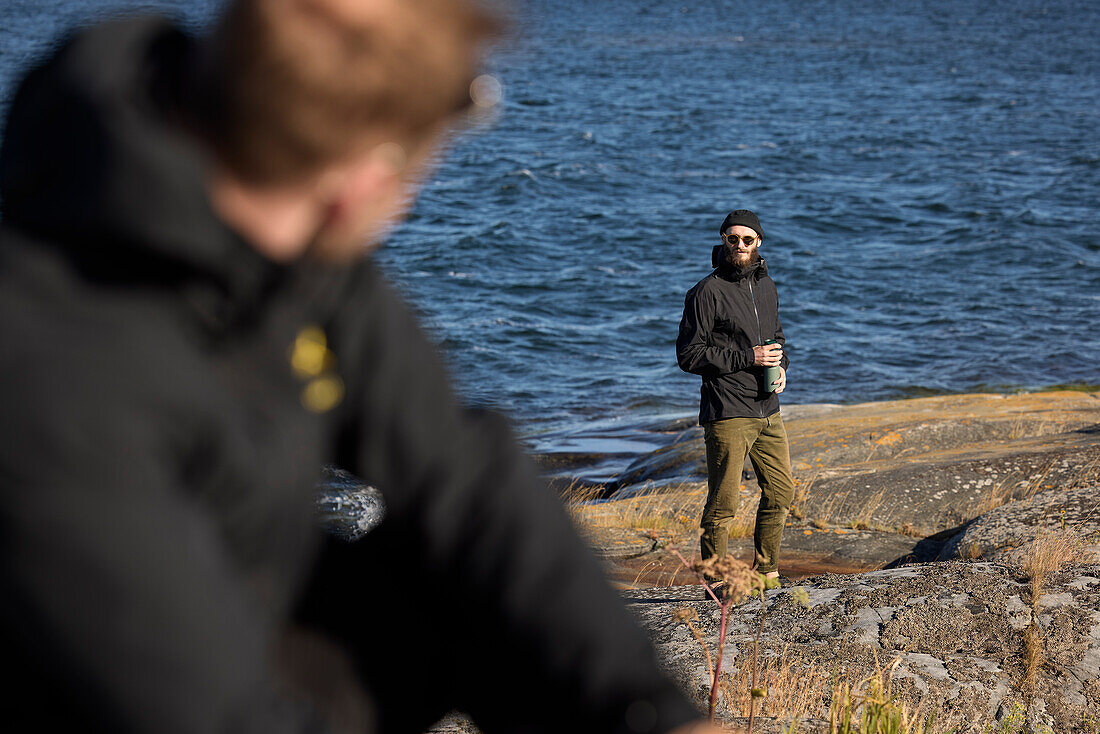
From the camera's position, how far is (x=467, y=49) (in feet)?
3.63

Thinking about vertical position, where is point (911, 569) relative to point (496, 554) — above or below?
below

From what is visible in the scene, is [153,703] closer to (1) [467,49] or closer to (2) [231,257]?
(2) [231,257]

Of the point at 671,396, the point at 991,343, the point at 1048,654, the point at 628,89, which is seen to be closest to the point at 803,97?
the point at 628,89

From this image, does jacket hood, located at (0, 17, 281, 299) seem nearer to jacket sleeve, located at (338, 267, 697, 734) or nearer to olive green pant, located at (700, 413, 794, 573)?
jacket sleeve, located at (338, 267, 697, 734)

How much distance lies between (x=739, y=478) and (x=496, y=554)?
6124mm

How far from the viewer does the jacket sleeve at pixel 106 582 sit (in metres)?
0.87

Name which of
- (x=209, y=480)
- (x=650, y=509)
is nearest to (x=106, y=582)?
(x=209, y=480)

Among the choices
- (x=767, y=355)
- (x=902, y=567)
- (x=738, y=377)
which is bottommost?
(x=902, y=567)

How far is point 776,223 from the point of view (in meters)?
27.5

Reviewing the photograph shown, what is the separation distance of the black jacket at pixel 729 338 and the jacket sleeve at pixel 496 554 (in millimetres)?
6080

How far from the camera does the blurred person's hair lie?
98 centimetres

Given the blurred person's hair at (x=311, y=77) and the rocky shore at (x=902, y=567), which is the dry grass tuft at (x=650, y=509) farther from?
the blurred person's hair at (x=311, y=77)

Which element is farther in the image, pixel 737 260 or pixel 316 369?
pixel 737 260

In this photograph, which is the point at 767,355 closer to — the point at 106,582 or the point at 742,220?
the point at 742,220
